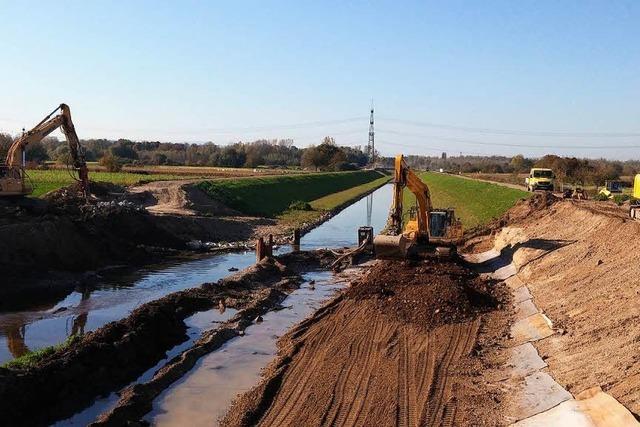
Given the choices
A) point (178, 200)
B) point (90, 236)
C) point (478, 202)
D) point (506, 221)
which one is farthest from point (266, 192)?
point (90, 236)

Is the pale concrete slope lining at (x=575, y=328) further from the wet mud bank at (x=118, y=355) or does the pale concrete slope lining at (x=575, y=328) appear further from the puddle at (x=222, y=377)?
the wet mud bank at (x=118, y=355)

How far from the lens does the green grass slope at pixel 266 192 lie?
53.6m

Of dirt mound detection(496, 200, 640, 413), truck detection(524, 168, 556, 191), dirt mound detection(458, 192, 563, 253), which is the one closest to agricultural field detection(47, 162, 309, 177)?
truck detection(524, 168, 556, 191)

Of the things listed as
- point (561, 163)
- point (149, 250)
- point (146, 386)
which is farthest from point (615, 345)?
point (561, 163)

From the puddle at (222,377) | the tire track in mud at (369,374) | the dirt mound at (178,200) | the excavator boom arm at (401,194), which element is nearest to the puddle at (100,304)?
the puddle at (222,377)

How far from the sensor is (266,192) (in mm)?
64125

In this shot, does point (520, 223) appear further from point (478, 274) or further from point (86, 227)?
point (86, 227)

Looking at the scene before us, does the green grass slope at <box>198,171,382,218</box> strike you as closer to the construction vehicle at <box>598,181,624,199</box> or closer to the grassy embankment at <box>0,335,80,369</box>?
the construction vehicle at <box>598,181,624,199</box>

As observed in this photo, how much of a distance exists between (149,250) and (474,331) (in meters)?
20.4

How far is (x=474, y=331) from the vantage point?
17562 millimetres

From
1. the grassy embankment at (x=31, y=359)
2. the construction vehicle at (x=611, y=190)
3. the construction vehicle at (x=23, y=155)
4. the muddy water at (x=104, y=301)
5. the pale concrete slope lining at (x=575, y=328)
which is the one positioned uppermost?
the construction vehicle at (x=23, y=155)

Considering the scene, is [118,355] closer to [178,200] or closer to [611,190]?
[178,200]

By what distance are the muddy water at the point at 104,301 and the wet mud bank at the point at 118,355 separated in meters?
2.14

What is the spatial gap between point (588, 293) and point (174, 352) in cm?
1153
